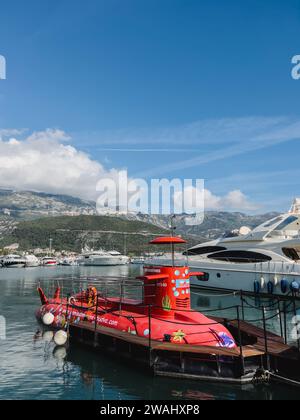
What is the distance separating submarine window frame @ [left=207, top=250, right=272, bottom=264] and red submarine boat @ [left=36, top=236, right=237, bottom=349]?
2372cm

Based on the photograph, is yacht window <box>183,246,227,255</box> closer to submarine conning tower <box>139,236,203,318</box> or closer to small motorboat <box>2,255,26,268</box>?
submarine conning tower <box>139,236,203,318</box>

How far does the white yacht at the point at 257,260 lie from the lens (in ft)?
122

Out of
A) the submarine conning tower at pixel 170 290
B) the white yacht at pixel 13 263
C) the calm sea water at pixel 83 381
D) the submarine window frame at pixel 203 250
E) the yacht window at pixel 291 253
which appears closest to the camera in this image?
the calm sea water at pixel 83 381

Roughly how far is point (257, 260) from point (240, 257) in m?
2.53

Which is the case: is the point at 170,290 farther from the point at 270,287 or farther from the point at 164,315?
the point at 270,287

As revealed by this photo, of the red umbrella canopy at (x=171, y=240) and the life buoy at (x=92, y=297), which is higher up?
the red umbrella canopy at (x=171, y=240)

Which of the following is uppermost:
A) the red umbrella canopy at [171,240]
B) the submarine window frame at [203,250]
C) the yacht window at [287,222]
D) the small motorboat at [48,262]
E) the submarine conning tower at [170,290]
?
the yacht window at [287,222]

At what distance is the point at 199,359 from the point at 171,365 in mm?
1135

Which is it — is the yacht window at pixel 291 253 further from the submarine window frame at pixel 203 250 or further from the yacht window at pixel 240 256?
the submarine window frame at pixel 203 250

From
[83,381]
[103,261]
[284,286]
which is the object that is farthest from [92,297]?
[103,261]

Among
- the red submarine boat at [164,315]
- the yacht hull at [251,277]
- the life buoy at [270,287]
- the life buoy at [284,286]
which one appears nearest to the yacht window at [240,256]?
the yacht hull at [251,277]

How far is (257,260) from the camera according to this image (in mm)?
40281

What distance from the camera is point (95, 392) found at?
13305 mm
